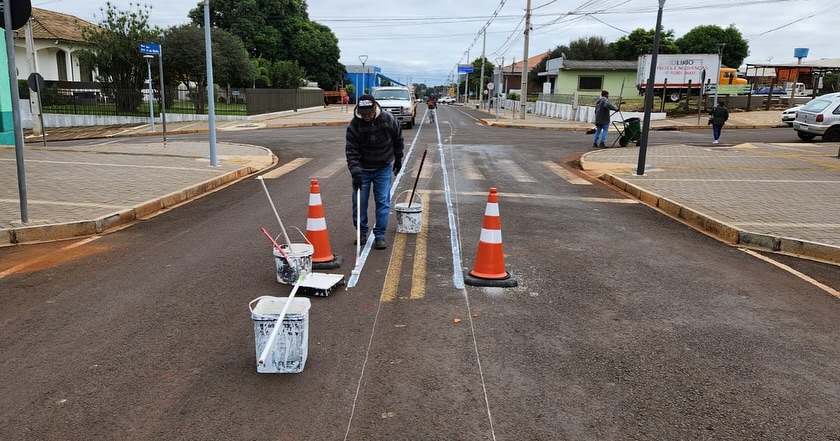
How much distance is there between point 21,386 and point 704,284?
5.69 m

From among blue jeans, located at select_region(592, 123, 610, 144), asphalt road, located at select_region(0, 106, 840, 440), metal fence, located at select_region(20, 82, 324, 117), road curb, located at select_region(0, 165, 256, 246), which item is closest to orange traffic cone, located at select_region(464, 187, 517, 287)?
asphalt road, located at select_region(0, 106, 840, 440)

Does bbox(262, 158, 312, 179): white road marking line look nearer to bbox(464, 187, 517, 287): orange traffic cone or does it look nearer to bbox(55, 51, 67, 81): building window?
bbox(464, 187, 517, 287): orange traffic cone

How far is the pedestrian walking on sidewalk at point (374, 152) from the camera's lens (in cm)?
671

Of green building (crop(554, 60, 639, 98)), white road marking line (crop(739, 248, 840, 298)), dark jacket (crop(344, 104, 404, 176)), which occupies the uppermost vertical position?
green building (crop(554, 60, 639, 98))

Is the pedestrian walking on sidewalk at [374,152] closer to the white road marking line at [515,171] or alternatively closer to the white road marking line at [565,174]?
the white road marking line at [515,171]

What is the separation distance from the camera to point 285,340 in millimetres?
3750

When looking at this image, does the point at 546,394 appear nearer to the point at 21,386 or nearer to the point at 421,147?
the point at 21,386

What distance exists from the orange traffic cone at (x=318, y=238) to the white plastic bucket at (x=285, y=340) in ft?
7.45

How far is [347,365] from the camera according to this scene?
3.95 m

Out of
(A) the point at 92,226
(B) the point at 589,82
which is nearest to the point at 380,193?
(A) the point at 92,226

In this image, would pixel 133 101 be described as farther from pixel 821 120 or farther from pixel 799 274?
pixel 799 274

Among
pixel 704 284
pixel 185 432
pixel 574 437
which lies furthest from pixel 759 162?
pixel 185 432

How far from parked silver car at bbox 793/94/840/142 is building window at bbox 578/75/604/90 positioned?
121 feet

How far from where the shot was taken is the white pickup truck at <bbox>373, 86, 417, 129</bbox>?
1052 inches
